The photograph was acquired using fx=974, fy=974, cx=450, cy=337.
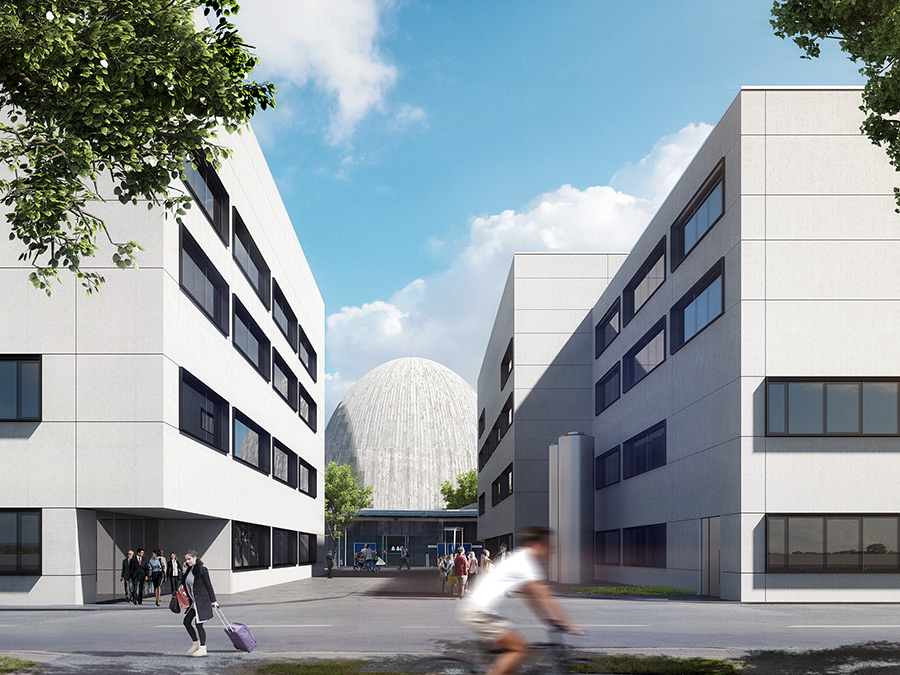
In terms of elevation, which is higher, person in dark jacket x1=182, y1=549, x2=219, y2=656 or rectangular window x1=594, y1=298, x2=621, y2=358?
rectangular window x1=594, y1=298, x2=621, y2=358

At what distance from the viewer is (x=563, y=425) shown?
179ft

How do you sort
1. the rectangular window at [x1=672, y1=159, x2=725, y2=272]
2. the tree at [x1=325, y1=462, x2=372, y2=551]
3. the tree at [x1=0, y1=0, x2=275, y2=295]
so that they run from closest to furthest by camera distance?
1. the tree at [x1=0, y1=0, x2=275, y2=295]
2. the rectangular window at [x1=672, y1=159, x2=725, y2=272]
3. the tree at [x1=325, y1=462, x2=372, y2=551]

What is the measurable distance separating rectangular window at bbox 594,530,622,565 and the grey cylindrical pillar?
2.83m

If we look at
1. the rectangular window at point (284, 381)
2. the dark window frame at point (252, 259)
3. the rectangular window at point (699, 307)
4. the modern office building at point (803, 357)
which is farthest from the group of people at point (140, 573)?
the rectangular window at point (699, 307)

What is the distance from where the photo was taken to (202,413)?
102 ft

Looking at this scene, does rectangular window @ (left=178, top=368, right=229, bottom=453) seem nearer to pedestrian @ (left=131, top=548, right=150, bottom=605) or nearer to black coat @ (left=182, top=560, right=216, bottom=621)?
pedestrian @ (left=131, top=548, right=150, bottom=605)

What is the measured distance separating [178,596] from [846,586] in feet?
60.7

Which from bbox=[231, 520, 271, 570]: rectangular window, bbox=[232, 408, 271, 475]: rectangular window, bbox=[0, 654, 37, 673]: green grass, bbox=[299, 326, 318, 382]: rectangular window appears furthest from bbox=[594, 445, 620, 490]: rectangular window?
bbox=[0, 654, 37, 673]: green grass

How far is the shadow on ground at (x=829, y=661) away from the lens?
12625 mm

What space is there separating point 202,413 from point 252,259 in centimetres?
1114

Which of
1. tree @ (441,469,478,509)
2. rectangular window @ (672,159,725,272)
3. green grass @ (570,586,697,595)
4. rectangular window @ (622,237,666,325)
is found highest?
rectangular window @ (672,159,725,272)

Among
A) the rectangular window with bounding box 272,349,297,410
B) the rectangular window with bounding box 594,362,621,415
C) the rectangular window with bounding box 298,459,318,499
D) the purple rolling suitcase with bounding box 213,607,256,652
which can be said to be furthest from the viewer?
the rectangular window with bounding box 298,459,318,499

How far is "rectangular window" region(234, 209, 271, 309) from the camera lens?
1465 inches

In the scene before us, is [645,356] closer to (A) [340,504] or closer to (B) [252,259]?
(B) [252,259]
